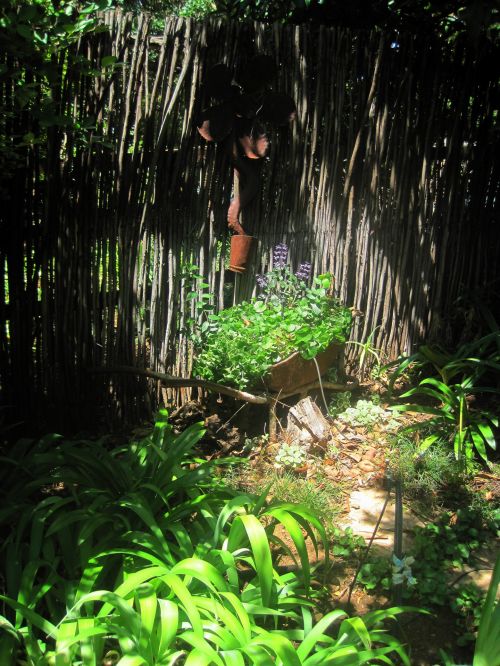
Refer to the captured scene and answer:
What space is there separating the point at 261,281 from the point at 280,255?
0.70 feet

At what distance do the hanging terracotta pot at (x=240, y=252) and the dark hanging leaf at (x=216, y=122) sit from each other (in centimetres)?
60

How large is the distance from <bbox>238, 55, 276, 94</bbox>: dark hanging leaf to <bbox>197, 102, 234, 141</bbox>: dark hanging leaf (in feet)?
0.52

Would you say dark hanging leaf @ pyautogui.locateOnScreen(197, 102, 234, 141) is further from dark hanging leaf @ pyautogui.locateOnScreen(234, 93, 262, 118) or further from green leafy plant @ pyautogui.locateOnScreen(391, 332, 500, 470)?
green leafy plant @ pyautogui.locateOnScreen(391, 332, 500, 470)

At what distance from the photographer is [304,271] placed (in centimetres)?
371

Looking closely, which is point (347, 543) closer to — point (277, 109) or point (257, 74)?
point (277, 109)

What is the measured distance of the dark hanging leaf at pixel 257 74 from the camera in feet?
11.2

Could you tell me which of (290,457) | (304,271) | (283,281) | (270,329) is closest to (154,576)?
(290,457)

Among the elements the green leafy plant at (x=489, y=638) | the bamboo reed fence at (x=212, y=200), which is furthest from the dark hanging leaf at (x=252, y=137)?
the green leafy plant at (x=489, y=638)

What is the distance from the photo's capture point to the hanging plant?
3.44m

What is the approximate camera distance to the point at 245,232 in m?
3.65

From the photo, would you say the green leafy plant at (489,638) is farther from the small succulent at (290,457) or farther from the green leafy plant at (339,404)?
the green leafy plant at (339,404)

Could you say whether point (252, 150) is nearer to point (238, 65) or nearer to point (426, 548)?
point (238, 65)

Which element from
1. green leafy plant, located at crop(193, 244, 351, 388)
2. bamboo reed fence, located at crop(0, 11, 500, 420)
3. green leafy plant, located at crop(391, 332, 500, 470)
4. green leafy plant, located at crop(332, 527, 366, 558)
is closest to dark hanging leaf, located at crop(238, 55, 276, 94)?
bamboo reed fence, located at crop(0, 11, 500, 420)

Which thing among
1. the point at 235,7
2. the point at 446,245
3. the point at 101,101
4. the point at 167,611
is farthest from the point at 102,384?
the point at 235,7
